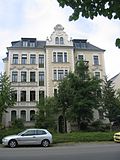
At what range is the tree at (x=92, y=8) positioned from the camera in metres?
6.84

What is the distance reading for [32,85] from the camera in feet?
161

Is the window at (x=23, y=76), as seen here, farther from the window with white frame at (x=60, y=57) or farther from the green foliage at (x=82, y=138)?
the green foliage at (x=82, y=138)

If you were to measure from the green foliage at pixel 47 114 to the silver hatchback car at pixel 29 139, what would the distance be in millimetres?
16157

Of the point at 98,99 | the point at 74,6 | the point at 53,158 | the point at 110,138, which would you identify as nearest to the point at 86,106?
the point at 98,99

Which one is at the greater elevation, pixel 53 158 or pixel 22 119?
pixel 22 119

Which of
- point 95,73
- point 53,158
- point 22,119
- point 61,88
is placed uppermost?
point 95,73

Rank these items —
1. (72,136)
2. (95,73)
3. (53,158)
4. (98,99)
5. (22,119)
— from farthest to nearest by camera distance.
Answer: (95,73)
(22,119)
(98,99)
(72,136)
(53,158)

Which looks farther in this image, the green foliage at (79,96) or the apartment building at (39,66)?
the apartment building at (39,66)

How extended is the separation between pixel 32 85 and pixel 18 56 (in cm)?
567

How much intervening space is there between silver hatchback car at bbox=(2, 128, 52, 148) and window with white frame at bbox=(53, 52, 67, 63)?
26.3 m

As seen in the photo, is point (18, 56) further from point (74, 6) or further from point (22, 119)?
point (74, 6)

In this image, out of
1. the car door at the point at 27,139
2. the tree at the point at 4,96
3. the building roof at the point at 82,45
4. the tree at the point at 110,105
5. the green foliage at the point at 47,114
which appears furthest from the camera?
the building roof at the point at 82,45

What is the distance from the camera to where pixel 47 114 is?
139 ft

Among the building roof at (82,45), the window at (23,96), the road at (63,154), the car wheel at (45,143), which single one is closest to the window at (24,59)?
the window at (23,96)
